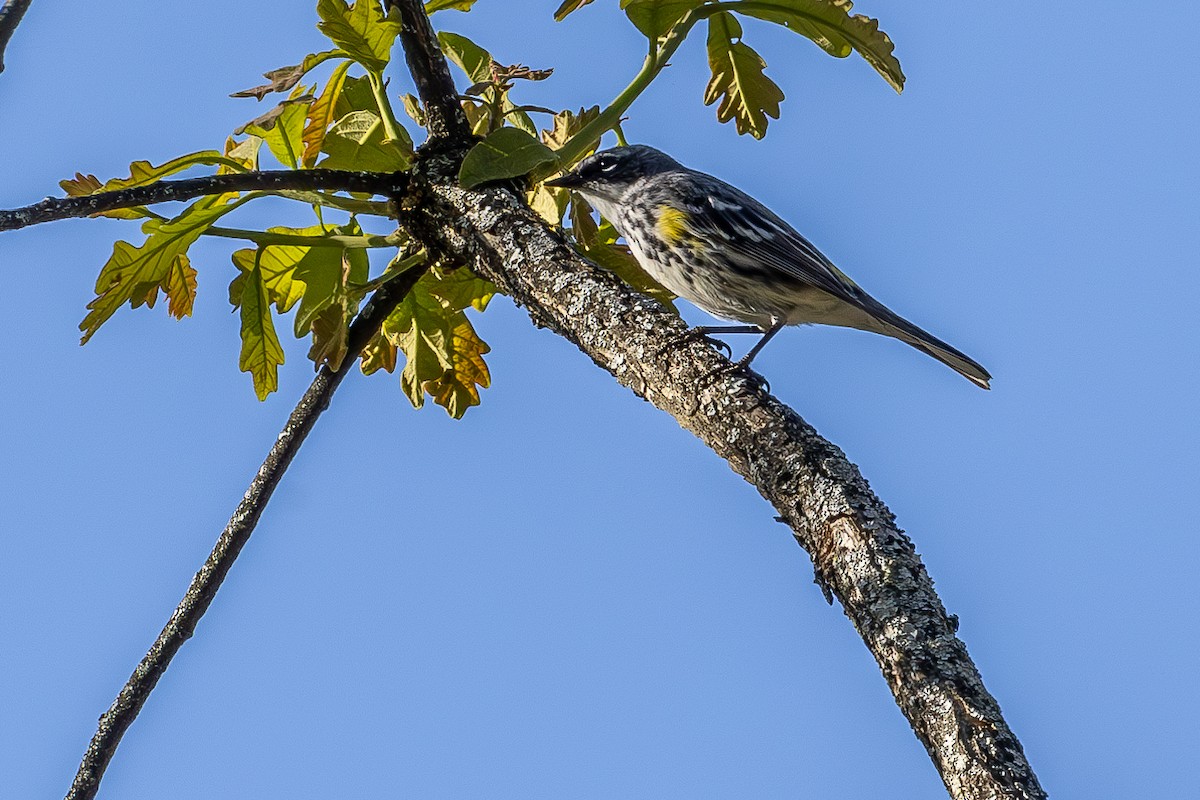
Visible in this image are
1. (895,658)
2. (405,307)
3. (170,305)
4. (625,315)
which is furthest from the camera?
(405,307)

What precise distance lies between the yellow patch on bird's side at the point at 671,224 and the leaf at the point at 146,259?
1.95m

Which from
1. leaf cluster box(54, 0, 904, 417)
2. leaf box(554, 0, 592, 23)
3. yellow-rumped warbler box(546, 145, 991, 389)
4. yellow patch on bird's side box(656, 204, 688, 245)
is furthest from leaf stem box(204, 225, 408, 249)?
yellow patch on bird's side box(656, 204, 688, 245)

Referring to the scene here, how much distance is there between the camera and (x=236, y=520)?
10.2ft

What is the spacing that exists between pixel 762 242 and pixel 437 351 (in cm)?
161

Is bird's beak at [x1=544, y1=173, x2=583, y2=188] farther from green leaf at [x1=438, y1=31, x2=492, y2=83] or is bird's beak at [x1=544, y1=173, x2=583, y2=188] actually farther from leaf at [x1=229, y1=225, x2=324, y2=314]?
leaf at [x1=229, y1=225, x2=324, y2=314]

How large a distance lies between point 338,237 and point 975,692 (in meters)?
2.48

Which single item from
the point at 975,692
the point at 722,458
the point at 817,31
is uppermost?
the point at 817,31

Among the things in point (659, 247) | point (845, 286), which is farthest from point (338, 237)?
point (845, 286)

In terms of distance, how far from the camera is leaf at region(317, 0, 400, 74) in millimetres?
3258

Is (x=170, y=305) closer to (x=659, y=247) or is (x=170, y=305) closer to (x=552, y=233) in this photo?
(x=552, y=233)

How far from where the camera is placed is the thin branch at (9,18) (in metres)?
2.74

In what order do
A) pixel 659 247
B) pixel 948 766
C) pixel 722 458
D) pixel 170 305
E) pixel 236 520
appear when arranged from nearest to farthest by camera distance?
pixel 948 766
pixel 722 458
pixel 236 520
pixel 170 305
pixel 659 247

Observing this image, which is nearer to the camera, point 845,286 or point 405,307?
point 405,307

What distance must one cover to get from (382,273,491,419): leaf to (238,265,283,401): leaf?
45 centimetres
